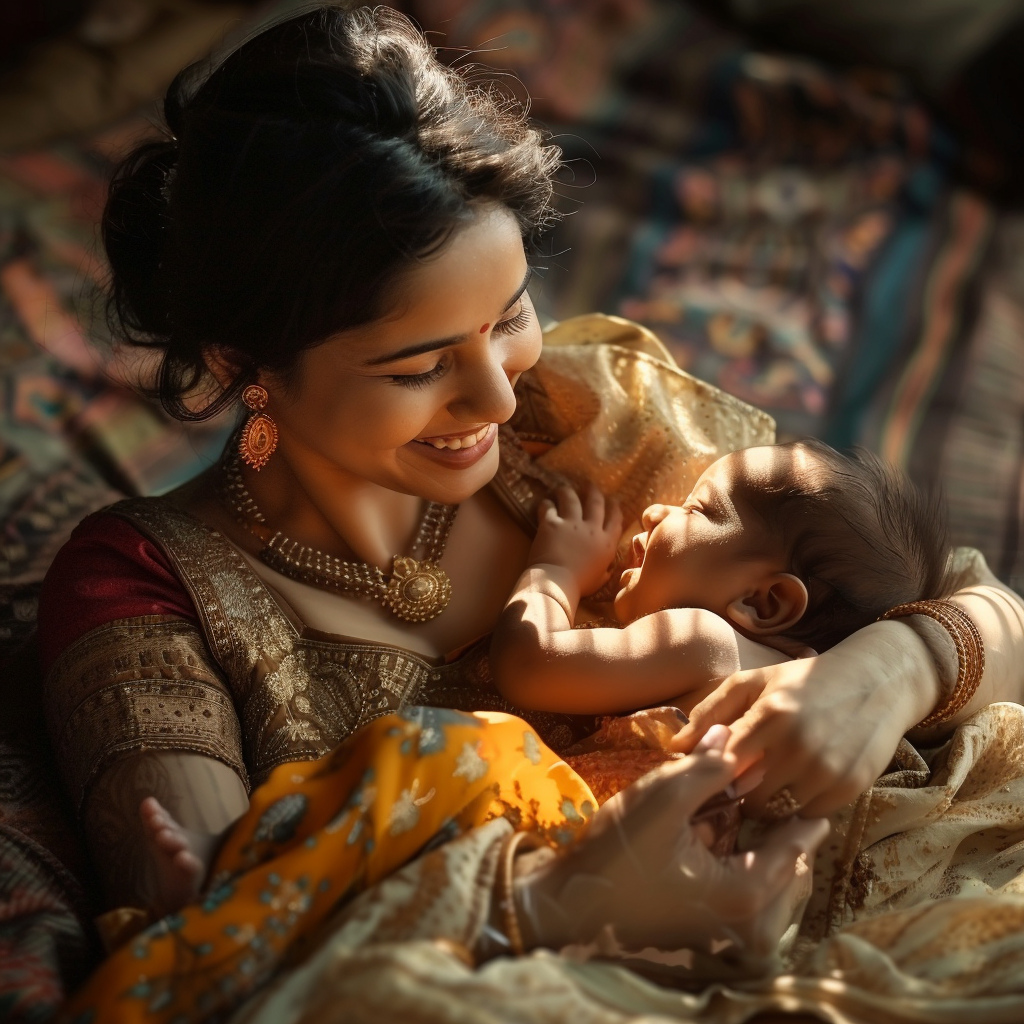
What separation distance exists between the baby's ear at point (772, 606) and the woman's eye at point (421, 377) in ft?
1.38

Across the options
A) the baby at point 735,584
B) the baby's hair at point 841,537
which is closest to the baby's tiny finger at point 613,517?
the baby at point 735,584

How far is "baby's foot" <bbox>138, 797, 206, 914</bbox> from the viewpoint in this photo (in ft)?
3.35

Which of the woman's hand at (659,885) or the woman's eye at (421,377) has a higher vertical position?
the woman's eye at (421,377)

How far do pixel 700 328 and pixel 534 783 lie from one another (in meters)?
1.62

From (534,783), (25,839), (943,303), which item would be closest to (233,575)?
(25,839)

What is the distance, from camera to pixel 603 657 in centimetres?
127

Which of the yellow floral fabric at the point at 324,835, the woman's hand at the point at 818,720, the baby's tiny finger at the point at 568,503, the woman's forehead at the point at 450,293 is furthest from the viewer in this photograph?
the baby's tiny finger at the point at 568,503

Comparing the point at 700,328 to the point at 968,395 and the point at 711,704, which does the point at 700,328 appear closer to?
the point at 968,395

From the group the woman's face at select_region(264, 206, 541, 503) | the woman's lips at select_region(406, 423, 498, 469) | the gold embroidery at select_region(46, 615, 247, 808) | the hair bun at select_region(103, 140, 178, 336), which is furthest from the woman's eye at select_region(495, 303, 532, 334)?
the gold embroidery at select_region(46, 615, 247, 808)

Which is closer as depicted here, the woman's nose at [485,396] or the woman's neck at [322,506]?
the woman's nose at [485,396]

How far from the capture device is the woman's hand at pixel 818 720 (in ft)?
3.54

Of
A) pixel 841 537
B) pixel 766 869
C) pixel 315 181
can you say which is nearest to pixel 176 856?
pixel 766 869

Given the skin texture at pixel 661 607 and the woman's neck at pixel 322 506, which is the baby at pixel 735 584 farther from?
the woman's neck at pixel 322 506

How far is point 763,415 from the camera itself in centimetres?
164
